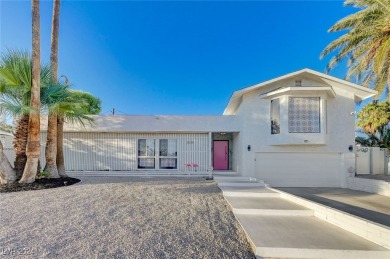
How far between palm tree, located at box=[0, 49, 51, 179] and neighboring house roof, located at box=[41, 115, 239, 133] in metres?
4.05

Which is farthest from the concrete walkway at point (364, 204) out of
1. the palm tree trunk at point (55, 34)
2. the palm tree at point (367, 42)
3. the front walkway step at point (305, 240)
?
the palm tree trunk at point (55, 34)

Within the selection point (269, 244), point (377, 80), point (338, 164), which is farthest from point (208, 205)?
point (377, 80)

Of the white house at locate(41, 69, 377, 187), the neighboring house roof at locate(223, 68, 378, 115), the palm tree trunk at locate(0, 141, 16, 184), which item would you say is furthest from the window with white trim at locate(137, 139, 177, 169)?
the palm tree trunk at locate(0, 141, 16, 184)

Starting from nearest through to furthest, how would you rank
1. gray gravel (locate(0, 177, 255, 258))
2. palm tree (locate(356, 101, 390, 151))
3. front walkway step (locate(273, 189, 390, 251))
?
gray gravel (locate(0, 177, 255, 258)) → front walkway step (locate(273, 189, 390, 251)) → palm tree (locate(356, 101, 390, 151))

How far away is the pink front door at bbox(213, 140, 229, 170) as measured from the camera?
15.7 metres

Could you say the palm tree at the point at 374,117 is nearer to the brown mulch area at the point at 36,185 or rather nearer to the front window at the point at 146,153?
the front window at the point at 146,153

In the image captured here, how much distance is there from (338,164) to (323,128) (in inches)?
105

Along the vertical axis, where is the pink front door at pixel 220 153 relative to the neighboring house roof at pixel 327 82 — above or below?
below

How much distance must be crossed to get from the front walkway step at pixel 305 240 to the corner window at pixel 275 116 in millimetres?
6952

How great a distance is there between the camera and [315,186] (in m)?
12.2

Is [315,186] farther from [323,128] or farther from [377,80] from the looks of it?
[377,80]

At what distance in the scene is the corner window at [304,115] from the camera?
11.4m

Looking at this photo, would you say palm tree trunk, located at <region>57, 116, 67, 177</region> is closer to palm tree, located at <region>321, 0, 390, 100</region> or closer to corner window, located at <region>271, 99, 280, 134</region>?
corner window, located at <region>271, 99, 280, 134</region>

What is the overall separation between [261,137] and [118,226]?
955cm
